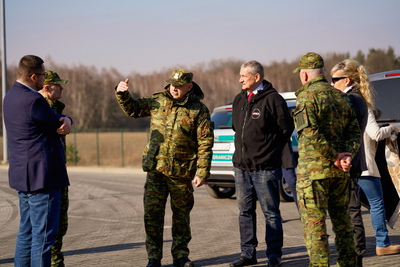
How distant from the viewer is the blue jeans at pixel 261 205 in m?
5.67

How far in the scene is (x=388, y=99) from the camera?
322 inches

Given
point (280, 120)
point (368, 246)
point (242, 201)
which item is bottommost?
point (368, 246)

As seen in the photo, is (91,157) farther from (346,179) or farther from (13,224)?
(346,179)

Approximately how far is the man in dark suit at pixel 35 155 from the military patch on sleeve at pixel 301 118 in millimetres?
1978

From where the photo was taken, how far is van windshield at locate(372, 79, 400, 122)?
806cm

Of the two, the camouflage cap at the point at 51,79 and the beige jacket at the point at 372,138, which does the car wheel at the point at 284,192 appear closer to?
the beige jacket at the point at 372,138

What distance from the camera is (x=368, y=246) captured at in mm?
6531

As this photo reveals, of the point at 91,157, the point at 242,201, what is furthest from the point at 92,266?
the point at 91,157

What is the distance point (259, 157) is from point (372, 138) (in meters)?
1.28

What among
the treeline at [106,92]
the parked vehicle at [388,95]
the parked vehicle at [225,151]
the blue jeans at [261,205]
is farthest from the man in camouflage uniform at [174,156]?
the treeline at [106,92]

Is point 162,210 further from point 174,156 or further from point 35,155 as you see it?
point 35,155

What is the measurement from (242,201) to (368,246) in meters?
1.87

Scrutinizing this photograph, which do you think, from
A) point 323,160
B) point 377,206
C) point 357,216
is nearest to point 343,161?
point 323,160

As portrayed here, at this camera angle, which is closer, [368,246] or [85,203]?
[368,246]
